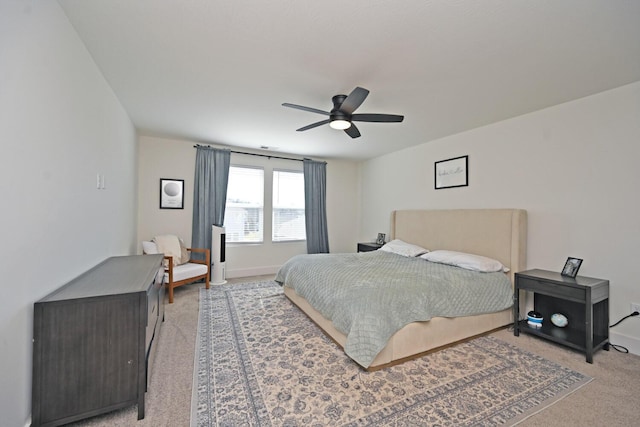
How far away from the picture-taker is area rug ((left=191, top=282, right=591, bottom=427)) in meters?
1.62

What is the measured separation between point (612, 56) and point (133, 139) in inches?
209

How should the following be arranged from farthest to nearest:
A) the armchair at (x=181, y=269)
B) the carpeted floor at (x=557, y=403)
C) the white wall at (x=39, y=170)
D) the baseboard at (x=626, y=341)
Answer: the armchair at (x=181, y=269), the baseboard at (x=626, y=341), the carpeted floor at (x=557, y=403), the white wall at (x=39, y=170)

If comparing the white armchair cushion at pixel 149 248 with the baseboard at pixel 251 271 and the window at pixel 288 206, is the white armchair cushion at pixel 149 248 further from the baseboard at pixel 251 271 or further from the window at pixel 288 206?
the window at pixel 288 206

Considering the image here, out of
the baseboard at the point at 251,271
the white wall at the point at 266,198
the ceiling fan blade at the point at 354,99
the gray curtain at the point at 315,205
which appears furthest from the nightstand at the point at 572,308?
the baseboard at the point at 251,271

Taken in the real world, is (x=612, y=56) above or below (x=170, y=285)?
above

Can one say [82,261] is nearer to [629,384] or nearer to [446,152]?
[629,384]

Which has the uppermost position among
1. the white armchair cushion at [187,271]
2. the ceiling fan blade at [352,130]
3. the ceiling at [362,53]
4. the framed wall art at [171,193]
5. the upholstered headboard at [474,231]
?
the ceiling at [362,53]

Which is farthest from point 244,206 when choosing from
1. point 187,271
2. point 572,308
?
point 572,308

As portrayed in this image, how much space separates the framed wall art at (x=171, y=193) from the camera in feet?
14.7

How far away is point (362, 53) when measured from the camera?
202 centimetres

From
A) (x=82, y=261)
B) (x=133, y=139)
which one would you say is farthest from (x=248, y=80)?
(x=133, y=139)

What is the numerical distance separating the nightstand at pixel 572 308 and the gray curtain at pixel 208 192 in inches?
179

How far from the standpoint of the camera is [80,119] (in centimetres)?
193

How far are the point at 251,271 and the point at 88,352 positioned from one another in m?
3.76
